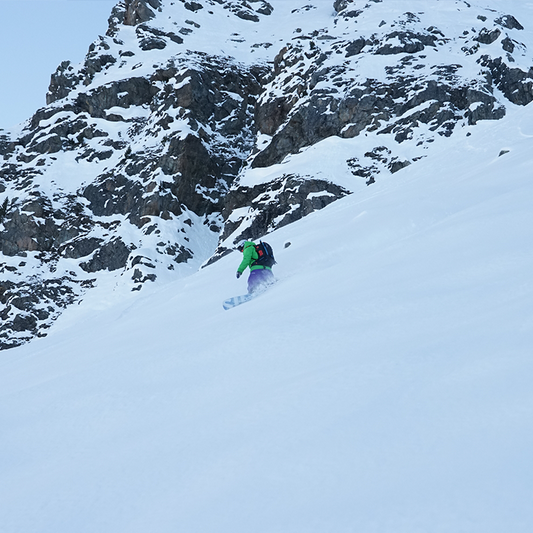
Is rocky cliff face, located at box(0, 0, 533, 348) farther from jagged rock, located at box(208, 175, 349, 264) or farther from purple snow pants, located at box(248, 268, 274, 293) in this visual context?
purple snow pants, located at box(248, 268, 274, 293)

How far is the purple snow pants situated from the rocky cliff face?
26942 mm

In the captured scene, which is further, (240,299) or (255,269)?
(255,269)

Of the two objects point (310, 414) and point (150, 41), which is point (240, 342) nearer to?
point (310, 414)

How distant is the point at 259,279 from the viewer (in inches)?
320

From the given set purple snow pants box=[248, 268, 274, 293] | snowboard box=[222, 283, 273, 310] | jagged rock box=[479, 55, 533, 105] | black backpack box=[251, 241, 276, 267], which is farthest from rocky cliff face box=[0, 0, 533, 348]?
snowboard box=[222, 283, 273, 310]

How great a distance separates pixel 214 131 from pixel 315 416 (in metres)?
54.3

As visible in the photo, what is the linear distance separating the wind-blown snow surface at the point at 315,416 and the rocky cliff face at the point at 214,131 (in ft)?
99.9

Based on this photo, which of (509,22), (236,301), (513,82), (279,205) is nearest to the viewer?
(236,301)

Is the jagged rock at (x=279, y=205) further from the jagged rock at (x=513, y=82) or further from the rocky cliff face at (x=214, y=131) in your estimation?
the jagged rock at (x=513, y=82)

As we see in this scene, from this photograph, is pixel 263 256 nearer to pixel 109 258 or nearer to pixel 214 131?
pixel 109 258

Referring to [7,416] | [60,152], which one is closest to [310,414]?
[7,416]

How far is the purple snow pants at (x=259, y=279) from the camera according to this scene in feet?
26.4

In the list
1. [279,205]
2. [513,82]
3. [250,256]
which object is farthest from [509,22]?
[250,256]

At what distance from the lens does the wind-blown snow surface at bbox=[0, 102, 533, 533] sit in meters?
2.13
